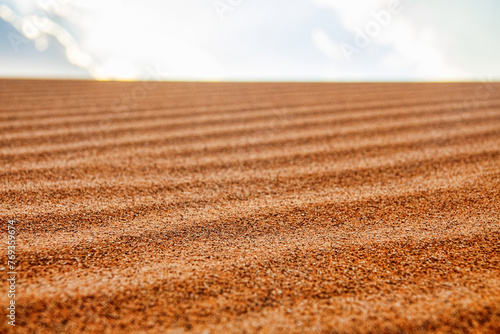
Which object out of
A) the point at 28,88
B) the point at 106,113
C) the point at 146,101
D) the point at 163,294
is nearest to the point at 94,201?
the point at 163,294

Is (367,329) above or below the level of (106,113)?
below

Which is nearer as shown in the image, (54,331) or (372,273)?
(54,331)

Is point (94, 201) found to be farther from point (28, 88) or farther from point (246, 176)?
point (28, 88)

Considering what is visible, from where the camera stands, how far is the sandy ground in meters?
0.79

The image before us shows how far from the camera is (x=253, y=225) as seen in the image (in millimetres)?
1193

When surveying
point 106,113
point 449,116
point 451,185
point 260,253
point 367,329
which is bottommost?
point 367,329

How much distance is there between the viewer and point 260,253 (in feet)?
3.37

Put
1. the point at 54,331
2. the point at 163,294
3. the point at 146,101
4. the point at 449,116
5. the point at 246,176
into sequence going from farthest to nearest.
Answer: the point at 146,101
the point at 449,116
the point at 246,176
the point at 163,294
the point at 54,331

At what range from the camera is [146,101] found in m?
3.48

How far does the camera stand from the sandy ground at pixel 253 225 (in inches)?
31.3

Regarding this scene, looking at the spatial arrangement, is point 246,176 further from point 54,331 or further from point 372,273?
point 54,331

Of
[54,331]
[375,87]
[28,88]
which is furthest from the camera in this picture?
[375,87]

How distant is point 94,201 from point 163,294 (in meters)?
0.71

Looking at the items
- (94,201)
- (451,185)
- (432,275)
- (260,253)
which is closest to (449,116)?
(451,185)
